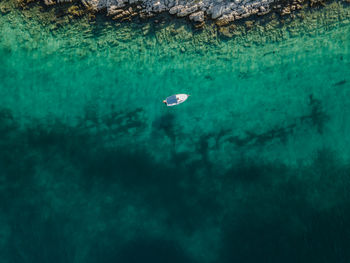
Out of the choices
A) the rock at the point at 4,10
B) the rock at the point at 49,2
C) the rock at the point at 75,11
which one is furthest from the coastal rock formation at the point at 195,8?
the rock at the point at 4,10

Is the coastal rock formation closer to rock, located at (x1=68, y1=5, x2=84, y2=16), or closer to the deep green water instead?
rock, located at (x1=68, y1=5, x2=84, y2=16)

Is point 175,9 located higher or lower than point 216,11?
higher

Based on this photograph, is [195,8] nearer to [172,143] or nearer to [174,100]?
[174,100]

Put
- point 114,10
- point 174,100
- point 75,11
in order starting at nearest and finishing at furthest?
point 174,100 → point 114,10 → point 75,11

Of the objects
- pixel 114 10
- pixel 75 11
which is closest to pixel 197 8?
pixel 114 10

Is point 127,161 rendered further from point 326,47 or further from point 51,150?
point 326,47

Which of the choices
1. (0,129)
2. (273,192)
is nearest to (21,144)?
(0,129)

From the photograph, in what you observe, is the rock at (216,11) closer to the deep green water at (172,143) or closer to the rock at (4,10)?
the deep green water at (172,143)

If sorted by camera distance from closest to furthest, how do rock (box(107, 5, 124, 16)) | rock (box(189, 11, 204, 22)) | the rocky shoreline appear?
1. the rocky shoreline
2. rock (box(189, 11, 204, 22))
3. rock (box(107, 5, 124, 16))

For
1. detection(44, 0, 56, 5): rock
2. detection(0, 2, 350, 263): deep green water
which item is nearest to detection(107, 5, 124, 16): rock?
detection(0, 2, 350, 263): deep green water
